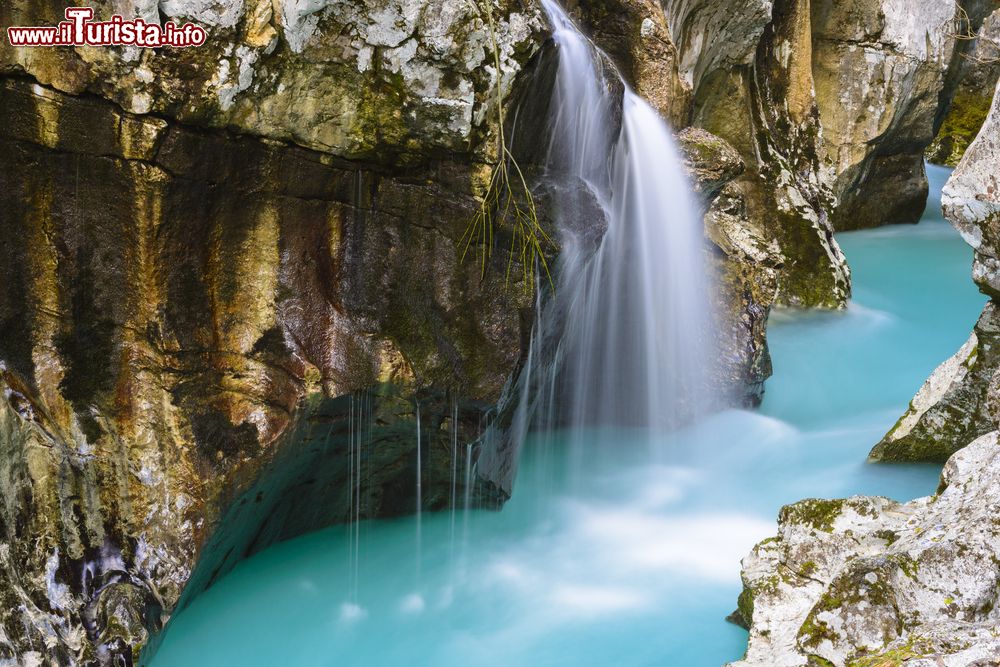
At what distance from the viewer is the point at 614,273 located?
6656mm

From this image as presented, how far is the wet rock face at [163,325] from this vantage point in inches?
160

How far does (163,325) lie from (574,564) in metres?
2.56

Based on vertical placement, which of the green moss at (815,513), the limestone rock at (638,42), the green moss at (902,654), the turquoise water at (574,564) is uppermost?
the limestone rock at (638,42)

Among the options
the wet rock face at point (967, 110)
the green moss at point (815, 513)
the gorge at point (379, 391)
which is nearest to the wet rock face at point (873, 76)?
the wet rock face at point (967, 110)

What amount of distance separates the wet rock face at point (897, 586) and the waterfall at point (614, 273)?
6.19ft

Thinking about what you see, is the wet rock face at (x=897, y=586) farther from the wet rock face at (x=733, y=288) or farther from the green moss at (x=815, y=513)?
the wet rock face at (x=733, y=288)

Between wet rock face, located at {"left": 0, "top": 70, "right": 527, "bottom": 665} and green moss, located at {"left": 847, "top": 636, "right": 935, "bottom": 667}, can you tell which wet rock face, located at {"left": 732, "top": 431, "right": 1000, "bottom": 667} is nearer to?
green moss, located at {"left": 847, "top": 636, "right": 935, "bottom": 667}

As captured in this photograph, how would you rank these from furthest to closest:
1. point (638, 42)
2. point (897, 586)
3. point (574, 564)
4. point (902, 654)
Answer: point (638, 42) → point (574, 564) → point (897, 586) → point (902, 654)

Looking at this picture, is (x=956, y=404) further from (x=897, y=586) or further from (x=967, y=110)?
(x=967, y=110)

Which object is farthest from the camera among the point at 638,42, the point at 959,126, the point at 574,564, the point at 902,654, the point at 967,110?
the point at 959,126

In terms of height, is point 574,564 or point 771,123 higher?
point 771,123

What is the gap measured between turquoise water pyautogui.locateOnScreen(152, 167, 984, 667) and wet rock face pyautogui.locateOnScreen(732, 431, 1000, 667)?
61 cm

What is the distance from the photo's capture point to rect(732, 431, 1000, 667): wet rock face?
9.77ft

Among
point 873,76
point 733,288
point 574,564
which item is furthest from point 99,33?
point 873,76
